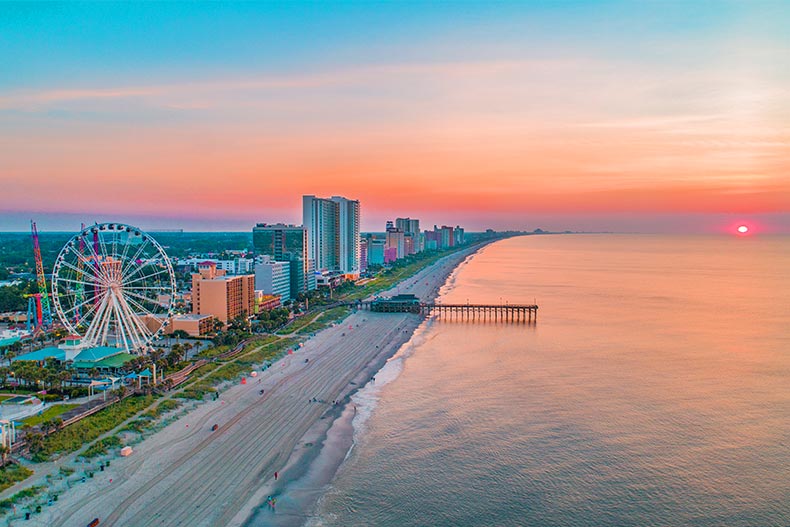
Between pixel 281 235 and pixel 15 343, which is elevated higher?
pixel 281 235

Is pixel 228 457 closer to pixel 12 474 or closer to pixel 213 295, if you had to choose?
pixel 12 474

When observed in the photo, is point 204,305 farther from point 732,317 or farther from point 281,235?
point 732,317

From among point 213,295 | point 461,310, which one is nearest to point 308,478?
point 213,295

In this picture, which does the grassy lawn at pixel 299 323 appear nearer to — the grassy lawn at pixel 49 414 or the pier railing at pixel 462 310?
the pier railing at pixel 462 310

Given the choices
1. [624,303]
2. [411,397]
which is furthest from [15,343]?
[624,303]

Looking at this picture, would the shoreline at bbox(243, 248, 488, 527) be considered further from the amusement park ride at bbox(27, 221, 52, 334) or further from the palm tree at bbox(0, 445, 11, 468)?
the amusement park ride at bbox(27, 221, 52, 334)

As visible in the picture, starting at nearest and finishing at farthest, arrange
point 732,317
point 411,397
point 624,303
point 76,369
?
point 411,397 → point 76,369 → point 732,317 → point 624,303
